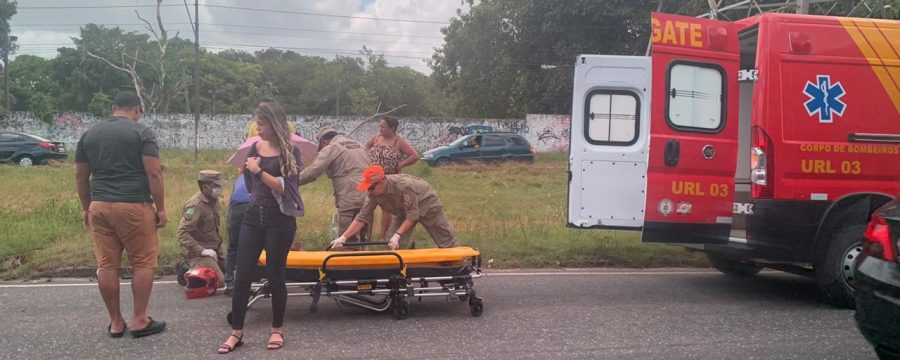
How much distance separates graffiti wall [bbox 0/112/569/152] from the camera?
107 ft

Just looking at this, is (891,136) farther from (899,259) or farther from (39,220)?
(39,220)

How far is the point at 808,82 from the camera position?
5.88 metres

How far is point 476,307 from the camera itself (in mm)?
5543

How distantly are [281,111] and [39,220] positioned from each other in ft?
22.3

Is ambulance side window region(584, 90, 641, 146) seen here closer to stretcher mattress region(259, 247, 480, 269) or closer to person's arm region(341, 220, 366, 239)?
stretcher mattress region(259, 247, 480, 269)

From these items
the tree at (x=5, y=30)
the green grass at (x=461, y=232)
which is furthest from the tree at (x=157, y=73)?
the green grass at (x=461, y=232)

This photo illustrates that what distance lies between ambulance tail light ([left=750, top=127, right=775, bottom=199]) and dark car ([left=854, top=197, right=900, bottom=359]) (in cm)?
180

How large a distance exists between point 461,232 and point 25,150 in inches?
799

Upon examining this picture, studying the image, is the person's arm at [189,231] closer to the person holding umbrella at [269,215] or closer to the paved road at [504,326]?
the paved road at [504,326]

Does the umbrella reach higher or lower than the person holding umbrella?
higher

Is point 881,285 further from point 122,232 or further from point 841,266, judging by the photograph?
point 122,232

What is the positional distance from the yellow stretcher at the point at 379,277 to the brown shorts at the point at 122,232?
0.81 metres

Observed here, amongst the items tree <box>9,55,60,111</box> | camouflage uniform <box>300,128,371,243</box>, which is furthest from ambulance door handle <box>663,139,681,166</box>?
tree <box>9,55,60,111</box>

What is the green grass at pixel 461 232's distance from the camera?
7902 mm
